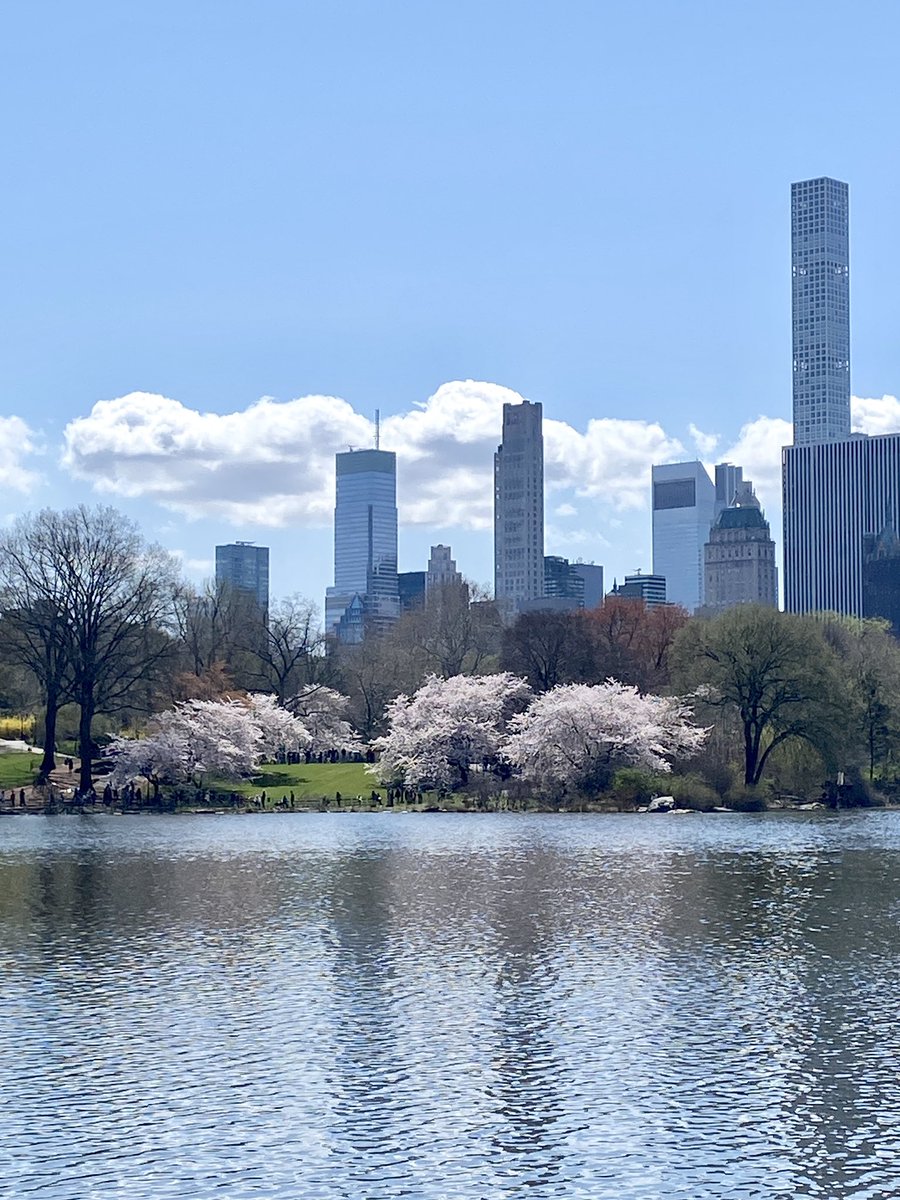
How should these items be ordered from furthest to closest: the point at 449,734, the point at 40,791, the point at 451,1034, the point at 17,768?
1. the point at 17,768
2. the point at 449,734
3. the point at 40,791
4. the point at 451,1034

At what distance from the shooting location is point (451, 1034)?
79.9 feet

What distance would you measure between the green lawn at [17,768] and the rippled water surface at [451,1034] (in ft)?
146

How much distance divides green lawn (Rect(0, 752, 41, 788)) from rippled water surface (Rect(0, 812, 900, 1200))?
146 feet

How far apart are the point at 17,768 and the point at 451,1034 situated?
74.4 m

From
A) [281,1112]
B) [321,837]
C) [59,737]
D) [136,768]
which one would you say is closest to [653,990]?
[281,1112]

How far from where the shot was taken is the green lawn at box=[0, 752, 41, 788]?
297 ft

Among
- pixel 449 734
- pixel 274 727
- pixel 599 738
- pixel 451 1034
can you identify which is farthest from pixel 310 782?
pixel 451 1034

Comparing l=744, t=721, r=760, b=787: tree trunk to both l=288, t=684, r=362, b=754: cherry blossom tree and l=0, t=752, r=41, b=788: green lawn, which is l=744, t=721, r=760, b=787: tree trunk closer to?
l=288, t=684, r=362, b=754: cherry blossom tree

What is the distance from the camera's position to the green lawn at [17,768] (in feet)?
297

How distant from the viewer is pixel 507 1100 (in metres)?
20.5

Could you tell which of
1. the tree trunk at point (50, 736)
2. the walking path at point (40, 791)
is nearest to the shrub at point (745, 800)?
the walking path at point (40, 791)

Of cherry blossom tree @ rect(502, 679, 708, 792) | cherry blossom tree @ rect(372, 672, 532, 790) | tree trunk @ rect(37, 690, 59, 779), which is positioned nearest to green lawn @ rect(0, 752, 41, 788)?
tree trunk @ rect(37, 690, 59, 779)

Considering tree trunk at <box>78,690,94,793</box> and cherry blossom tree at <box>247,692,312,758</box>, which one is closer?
tree trunk at <box>78,690,94,793</box>

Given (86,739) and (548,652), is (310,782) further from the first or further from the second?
(548,652)
